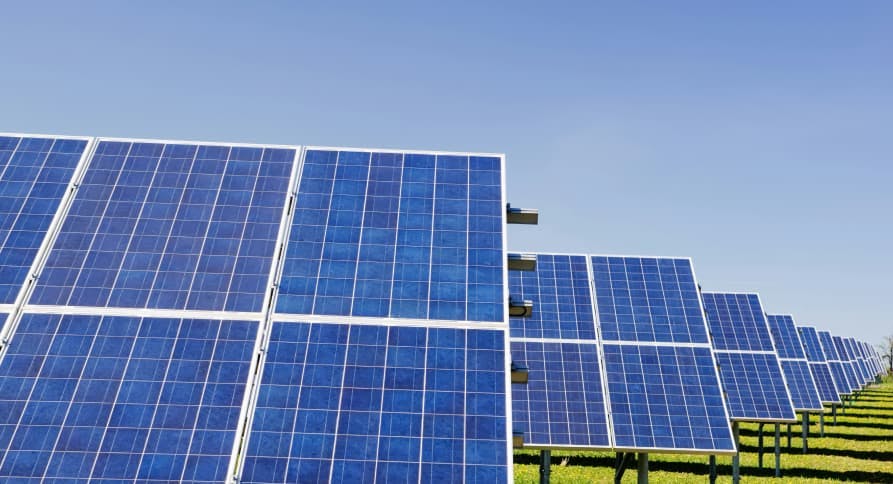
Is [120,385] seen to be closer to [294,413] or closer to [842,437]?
[294,413]

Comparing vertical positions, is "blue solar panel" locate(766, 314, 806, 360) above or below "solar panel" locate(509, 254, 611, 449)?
above

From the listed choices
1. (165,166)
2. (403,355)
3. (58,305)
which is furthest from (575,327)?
(58,305)

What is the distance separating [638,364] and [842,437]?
35.0 metres

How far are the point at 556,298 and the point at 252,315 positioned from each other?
39.4 ft

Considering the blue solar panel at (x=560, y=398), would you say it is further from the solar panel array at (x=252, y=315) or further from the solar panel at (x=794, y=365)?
the solar panel at (x=794, y=365)

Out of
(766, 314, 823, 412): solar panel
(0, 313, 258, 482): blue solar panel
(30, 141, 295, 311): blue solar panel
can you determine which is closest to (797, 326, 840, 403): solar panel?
(766, 314, 823, 412): solar panel

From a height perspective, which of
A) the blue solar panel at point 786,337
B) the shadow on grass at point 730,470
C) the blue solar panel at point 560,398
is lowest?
the blue solar panel at point 560,398

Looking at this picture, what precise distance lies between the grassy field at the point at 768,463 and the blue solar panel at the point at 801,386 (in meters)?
3.03

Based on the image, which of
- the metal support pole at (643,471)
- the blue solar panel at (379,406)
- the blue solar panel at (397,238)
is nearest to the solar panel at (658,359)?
the metal support pole at (643,471)

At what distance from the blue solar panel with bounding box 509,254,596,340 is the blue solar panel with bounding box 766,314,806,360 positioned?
770 inches

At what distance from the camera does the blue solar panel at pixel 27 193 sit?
33.0ft

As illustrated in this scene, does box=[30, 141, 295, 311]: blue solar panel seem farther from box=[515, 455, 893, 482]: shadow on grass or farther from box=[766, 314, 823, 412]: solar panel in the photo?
box=[766, 314, 823, 412]: solar panel

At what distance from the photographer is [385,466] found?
316 inches

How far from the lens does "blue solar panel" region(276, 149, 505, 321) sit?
9758 millimetres
